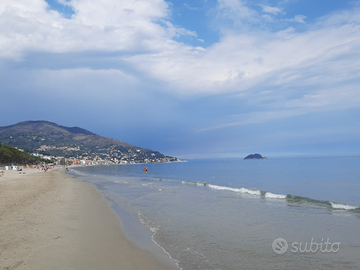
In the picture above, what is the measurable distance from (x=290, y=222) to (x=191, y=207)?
6.75m

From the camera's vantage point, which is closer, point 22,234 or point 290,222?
point 22,234

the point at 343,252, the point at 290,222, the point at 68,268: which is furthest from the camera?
the point at 290,222

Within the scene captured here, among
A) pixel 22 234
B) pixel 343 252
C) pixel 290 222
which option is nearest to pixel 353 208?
pixel 290 222

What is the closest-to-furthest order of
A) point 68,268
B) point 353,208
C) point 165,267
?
point 68,268, point 165,267, point 353,208

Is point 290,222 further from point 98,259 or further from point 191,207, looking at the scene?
point 98,259

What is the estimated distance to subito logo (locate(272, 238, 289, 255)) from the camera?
813 centimetres

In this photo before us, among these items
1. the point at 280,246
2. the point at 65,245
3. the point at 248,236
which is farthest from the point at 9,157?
the point at 280,246

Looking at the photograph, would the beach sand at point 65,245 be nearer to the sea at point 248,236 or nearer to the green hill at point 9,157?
the sea at point 248,236

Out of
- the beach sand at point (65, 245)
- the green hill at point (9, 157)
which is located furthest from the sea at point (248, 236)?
the green hill at point (9, 157)

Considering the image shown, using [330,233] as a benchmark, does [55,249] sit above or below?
below

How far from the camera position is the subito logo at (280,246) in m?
8.13

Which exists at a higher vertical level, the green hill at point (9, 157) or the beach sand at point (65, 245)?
the beach sand at point (65, 245)

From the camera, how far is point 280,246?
8.63 m

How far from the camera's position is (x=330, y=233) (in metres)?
A: 10.3
